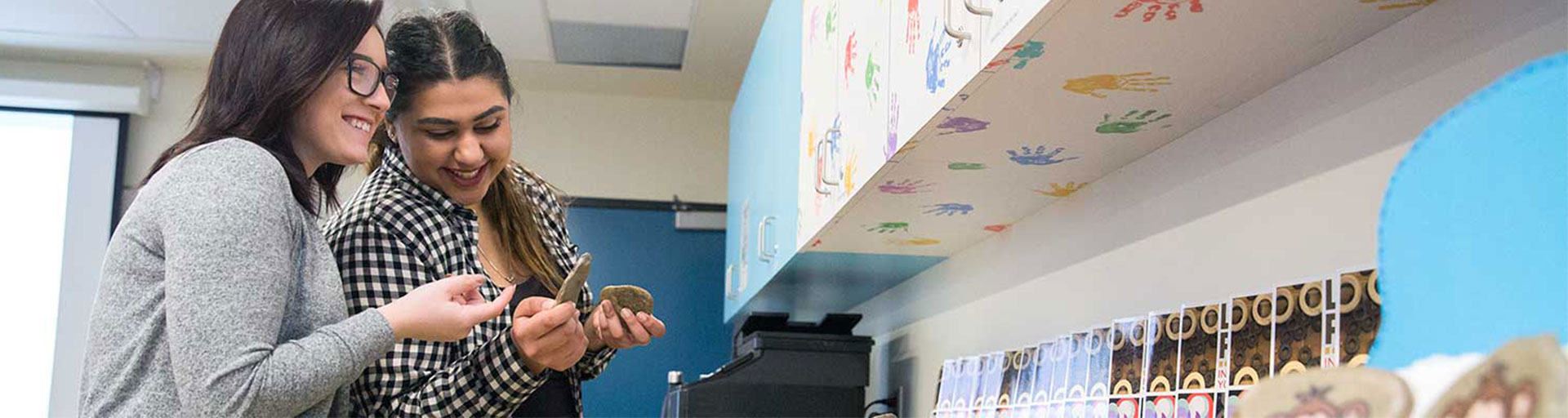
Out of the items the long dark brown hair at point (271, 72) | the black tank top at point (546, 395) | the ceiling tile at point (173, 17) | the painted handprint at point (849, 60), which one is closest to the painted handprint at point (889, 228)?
the painted handprint at point (849, 60)

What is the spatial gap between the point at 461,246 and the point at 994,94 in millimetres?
622

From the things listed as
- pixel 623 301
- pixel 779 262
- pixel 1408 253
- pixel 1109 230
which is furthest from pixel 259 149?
pixel 779 262

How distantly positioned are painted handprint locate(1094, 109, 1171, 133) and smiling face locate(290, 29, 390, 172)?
72cm

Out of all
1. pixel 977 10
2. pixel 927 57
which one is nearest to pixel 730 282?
pixel 927 57

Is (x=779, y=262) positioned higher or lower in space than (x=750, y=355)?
higher

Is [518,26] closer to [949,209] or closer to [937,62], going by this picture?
[949,209]

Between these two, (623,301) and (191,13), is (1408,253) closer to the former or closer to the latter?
(623,301)

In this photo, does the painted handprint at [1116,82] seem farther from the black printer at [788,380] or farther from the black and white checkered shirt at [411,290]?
the black printer at [788,380]

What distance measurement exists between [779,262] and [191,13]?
2024mm

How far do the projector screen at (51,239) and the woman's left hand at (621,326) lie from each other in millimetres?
3207

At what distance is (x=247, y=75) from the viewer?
1.09 m

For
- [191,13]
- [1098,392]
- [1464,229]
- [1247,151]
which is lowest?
[1098,392]

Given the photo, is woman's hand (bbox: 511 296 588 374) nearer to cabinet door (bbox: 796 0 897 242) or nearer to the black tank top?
the black tank top

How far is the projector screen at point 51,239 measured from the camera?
4.02 meters
